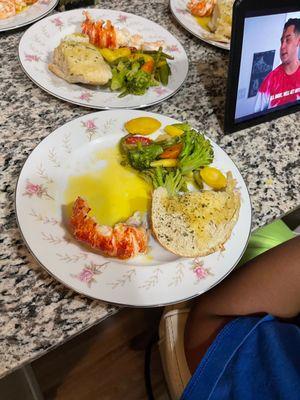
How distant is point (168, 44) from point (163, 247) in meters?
0.68

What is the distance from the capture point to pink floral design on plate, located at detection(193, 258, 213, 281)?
73 centimetres

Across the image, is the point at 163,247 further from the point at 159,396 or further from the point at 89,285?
the point at 159,396

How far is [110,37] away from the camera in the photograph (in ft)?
3.70

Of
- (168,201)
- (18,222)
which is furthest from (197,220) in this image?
(18,222)

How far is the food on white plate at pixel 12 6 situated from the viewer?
3.66 ft

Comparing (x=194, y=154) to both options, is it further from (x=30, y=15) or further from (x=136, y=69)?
(x=30, y=15)

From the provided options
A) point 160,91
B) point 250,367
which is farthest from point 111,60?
point 250,367

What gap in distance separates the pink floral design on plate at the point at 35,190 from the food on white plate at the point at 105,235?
0.08 metres

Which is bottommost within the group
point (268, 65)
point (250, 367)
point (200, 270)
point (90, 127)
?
point (250, 367)

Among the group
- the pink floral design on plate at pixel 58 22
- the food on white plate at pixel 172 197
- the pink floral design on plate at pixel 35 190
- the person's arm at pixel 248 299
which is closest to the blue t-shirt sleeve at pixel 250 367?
the person's arm at pixel 248 299

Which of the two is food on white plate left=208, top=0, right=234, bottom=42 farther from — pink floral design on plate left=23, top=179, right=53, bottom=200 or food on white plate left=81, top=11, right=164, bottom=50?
pink floral design on plate left=23, top=179, right=53, bottom=200

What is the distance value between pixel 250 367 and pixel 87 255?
1.11 ft

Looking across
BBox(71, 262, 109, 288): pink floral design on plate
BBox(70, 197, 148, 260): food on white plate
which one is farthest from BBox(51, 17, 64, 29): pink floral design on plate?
BBox(71, 262, 109, 288): pink floral design on plate

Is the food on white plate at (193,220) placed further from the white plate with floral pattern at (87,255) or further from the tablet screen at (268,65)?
the tablet screen at (268,65)
